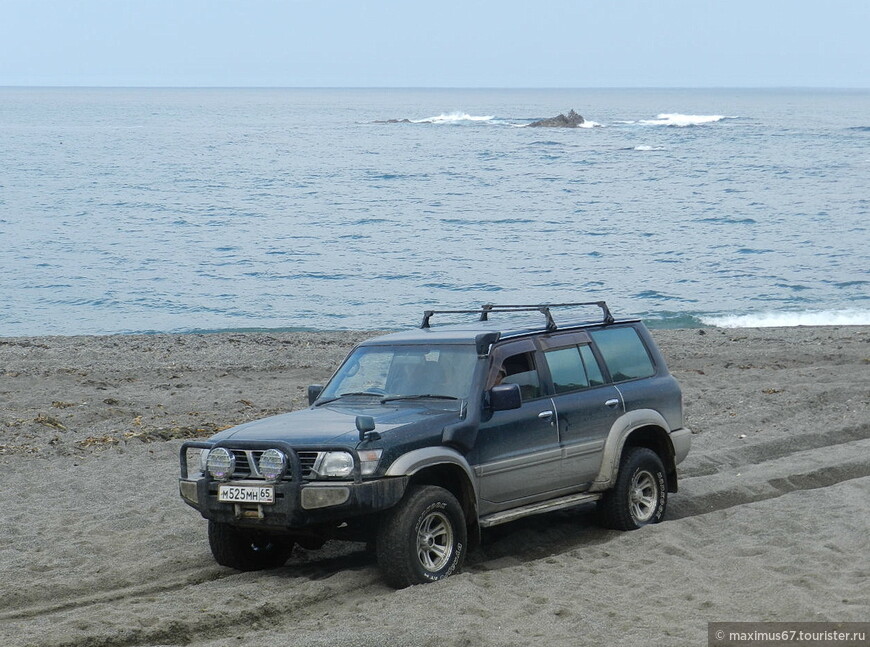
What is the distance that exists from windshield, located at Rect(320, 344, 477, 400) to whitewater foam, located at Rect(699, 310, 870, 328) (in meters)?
19.6

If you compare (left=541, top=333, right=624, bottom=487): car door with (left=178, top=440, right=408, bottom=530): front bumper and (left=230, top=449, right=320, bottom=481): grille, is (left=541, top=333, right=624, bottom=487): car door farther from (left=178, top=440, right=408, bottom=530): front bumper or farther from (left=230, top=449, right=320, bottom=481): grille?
(left=230, top=449, right=320, bottom=481): grille

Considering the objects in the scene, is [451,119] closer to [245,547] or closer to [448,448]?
[245,547]

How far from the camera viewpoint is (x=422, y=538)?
7344mm

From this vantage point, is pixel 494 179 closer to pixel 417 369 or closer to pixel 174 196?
pixel 174 196

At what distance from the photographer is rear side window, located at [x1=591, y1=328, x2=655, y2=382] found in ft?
29.7

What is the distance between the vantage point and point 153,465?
1149 centimetres

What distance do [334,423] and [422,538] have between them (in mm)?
1004

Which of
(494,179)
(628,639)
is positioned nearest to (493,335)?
(628,639)

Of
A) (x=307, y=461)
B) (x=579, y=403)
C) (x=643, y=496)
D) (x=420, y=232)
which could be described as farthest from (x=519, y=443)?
(x=420, y=232)

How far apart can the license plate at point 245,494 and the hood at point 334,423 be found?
36 centimetres

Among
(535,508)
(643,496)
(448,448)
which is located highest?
(448,448)

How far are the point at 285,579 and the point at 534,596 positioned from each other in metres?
1.86

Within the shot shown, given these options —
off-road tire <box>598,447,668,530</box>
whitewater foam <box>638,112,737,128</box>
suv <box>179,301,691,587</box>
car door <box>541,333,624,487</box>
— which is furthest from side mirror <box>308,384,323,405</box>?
whitewater foam <box>638,112,737,128</box>

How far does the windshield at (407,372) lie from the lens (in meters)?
8.09
